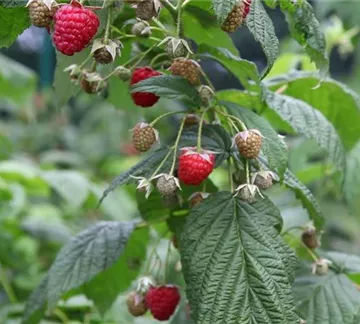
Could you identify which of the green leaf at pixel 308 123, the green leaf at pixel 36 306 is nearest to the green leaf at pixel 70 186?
the green leaf at pixel 36 306

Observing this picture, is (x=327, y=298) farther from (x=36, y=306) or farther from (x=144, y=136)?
(x=36, y=306)

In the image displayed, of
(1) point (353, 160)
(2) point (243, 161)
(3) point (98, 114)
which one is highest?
(2) point (243, 161)

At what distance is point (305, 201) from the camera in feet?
4.83

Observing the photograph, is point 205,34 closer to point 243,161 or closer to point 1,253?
point 243,161

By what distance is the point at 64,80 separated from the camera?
5.24ft

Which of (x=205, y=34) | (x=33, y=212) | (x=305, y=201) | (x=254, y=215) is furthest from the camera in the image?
(x=33, y=212)

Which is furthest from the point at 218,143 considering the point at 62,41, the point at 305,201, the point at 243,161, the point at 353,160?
the point at 353,160

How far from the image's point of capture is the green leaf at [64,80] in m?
1.54

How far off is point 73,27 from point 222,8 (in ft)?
0.68

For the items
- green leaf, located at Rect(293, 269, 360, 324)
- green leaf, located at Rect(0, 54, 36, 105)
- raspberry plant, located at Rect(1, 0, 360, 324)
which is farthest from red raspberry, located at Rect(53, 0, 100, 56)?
green leaf, located at Rect(0, 54, 36, 105)

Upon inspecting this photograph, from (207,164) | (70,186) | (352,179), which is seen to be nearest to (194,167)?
(207,164)

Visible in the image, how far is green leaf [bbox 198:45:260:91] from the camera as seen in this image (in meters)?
1.40

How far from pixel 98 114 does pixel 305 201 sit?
4.71 metres

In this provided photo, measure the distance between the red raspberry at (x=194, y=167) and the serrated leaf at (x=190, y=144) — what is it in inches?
2.3
